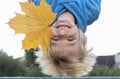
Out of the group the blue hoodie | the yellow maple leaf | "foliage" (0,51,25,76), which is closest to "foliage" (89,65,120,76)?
"foliage" (0,51,25,76)

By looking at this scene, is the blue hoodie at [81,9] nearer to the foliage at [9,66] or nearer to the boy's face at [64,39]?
the boy's face at [64,39]

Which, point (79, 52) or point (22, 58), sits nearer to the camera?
point (79, 52)

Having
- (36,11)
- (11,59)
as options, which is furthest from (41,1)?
(11,59)

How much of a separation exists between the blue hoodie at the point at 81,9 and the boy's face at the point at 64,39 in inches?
1.4

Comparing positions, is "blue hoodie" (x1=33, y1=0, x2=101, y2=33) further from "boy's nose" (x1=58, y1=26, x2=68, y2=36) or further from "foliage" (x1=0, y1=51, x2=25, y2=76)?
"foliage" (x1=0, y1=51, x2=25, y2=76)

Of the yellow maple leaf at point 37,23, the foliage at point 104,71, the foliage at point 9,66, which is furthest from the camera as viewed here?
the foliage at point 9,66

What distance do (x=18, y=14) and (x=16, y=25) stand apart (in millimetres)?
45

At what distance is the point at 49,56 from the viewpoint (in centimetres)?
165

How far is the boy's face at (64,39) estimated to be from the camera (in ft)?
5.34

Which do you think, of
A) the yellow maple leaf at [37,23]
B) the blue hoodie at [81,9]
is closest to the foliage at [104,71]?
the blue hoodie at [81,9]

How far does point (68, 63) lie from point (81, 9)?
0.21m

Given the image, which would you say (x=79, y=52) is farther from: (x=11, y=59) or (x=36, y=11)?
(x=11, y=59)

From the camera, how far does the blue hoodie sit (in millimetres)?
1634

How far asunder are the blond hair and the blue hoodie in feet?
0.19
